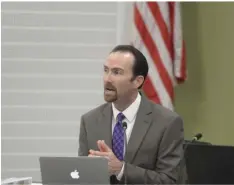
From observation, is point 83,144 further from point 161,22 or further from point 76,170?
point 161,22

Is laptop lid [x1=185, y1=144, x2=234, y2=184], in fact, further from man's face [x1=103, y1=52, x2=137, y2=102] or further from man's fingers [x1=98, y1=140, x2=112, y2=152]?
man's face [x1=103, y1=52, x2=137, y2=102]

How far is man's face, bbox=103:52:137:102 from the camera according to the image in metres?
2.67

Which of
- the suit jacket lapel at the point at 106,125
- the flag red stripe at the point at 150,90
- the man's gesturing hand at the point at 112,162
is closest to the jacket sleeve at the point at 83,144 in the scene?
the suit jacket lapel at the point at 106,125

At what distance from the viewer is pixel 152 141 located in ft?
8.62

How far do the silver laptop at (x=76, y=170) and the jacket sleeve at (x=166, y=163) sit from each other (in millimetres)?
312

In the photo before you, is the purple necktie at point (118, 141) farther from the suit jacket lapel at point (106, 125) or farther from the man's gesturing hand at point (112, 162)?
the man's gesturing hand at point (112, 162)

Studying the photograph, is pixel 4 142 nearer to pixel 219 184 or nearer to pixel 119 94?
pixel 119 94

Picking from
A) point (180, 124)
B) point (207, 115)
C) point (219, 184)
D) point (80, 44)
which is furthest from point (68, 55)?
point (219, 184)

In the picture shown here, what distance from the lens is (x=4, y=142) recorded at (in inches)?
156

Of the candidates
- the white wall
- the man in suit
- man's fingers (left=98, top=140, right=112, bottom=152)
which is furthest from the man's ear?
the white wall

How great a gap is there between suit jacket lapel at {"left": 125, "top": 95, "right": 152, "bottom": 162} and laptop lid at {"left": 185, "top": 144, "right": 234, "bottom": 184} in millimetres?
523

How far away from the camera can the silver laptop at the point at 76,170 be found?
6.93ft

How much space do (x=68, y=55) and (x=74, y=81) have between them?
0.69ft

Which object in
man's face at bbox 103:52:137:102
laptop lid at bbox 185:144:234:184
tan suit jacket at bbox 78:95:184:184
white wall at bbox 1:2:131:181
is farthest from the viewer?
white wall at bbox 1:2:131:181
